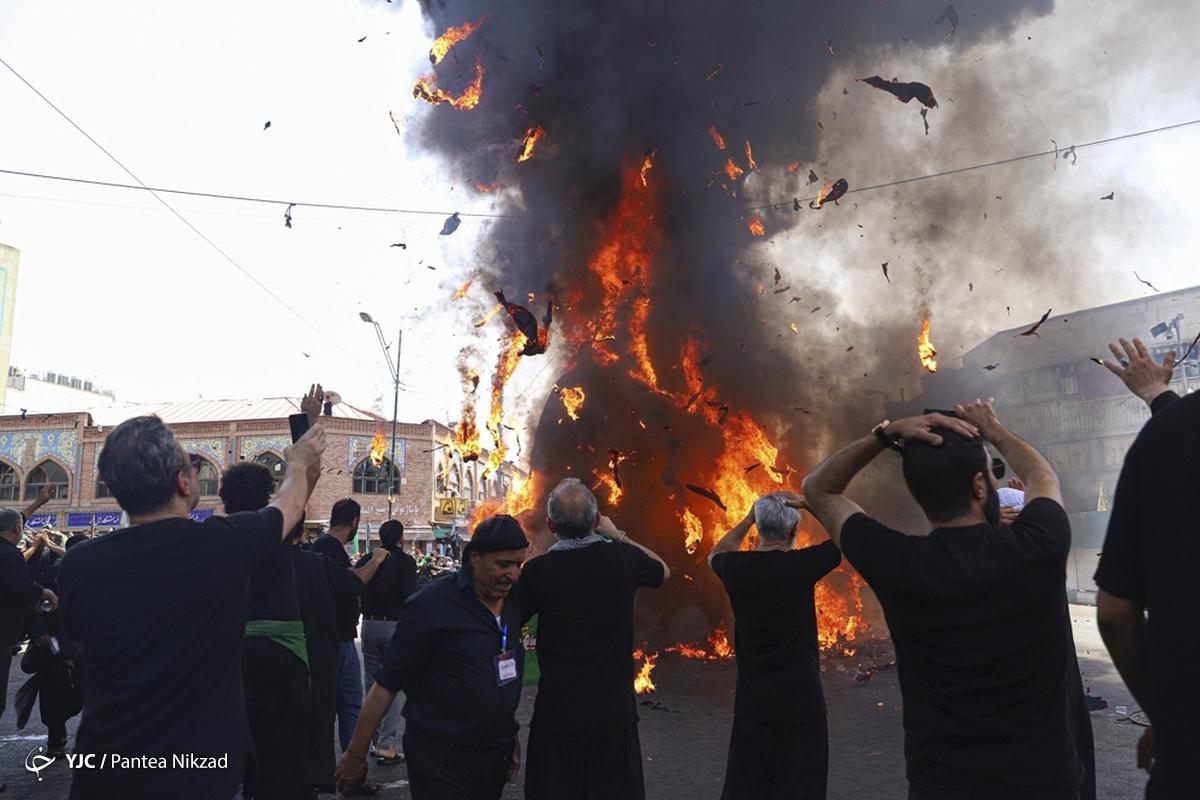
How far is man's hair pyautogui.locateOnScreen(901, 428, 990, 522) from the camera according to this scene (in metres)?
2.36

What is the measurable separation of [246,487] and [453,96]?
36.4 feet

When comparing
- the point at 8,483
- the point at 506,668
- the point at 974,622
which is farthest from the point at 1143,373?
the point at 8,483

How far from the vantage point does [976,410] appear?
253cm

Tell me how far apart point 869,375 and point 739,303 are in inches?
141

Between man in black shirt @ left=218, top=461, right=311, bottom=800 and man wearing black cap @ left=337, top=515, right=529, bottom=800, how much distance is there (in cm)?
93

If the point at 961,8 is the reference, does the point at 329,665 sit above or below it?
below

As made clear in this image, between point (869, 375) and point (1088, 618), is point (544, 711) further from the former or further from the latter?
point (1088, 618)

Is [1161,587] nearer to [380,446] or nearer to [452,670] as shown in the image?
[452,670]

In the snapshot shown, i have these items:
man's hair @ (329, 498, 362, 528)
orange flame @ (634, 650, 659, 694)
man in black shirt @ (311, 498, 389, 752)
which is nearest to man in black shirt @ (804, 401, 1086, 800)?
man in black shirt @ (311, 498, 389, 752)

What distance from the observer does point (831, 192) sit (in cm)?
1477

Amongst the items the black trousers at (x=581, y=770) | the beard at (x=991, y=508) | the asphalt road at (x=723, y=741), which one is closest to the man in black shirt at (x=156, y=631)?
the black trousers at (x=581, y=770)

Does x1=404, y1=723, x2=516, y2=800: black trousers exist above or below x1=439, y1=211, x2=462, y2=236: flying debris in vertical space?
below

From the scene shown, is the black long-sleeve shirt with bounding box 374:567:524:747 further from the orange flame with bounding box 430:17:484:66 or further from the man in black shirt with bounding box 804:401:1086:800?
the orange flame with bounding box 430:17:484:66

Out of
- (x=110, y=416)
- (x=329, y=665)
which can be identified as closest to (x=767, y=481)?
(x=329, y=665)
